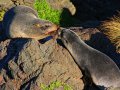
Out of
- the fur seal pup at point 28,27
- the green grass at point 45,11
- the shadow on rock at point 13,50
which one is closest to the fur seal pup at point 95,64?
the fur seal pup at point 28,27

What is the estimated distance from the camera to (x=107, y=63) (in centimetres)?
877

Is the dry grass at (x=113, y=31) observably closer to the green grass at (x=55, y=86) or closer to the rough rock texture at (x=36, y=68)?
the rough rock texture at (x=36, y=68)

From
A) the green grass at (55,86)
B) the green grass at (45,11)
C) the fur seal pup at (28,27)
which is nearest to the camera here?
the green grass at (55,86)

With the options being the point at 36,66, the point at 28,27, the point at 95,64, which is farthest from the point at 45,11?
the point at 36,66

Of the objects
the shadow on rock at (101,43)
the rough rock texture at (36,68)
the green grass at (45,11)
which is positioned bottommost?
the green grass at (45,11)

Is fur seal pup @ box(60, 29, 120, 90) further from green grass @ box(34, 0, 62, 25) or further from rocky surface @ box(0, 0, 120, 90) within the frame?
green grass @ box(34, 0, 62, 25)

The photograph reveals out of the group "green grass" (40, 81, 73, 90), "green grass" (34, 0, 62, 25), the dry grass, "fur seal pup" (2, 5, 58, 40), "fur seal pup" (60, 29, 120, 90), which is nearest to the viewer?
"green grass" (40, 81, 73, 90)

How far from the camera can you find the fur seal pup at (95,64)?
8.71 metres

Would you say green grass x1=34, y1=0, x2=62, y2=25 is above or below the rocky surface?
below

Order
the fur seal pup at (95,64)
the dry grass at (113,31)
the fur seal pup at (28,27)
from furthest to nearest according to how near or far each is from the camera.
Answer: the dry grass at (113,31) < the fur seal pup at (28,27) < the fur seal pup at (95,64)

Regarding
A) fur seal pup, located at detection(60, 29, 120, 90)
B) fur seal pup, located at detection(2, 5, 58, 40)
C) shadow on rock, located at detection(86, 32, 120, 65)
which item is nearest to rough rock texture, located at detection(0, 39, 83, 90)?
fur seal pup, located at detection(60, 29, 120, 90)

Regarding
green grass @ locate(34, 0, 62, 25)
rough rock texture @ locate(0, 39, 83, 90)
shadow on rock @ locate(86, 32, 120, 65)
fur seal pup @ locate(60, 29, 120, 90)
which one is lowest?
green grass @ locate(34, 0, 62, 25)

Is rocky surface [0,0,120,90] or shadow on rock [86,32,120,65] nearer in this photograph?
rocky surface [0,0,120,90]

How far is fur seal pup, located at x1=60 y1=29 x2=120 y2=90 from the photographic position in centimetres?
871
